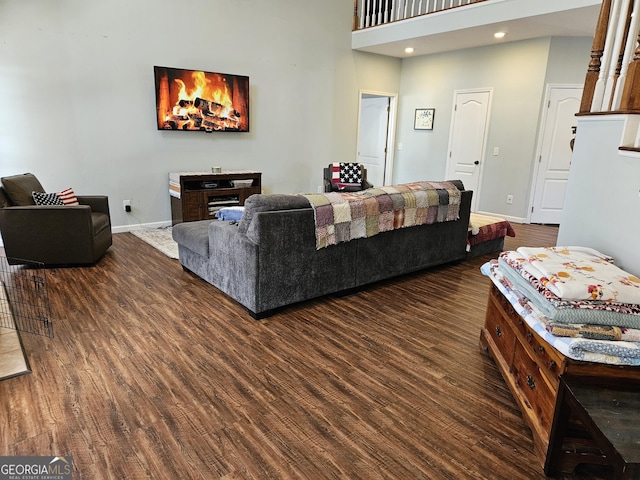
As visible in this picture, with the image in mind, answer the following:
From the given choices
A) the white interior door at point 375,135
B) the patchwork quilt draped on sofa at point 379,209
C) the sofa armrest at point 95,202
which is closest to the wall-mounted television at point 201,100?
the sofa armrest at point 95,202

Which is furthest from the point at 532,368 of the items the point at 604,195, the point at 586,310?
the point at 604,195

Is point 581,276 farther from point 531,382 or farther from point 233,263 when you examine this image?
point 233,263

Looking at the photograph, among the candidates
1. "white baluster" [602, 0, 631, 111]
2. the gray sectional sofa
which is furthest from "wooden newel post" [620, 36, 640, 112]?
the gray sectional sofa

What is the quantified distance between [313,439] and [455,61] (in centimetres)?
713

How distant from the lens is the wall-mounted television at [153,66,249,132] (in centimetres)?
561

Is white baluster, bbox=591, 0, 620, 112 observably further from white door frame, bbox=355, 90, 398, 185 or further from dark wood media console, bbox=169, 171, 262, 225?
white door frame, bbox=355, 90, 398, 185

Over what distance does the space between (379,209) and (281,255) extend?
974 millimetres

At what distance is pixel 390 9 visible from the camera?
23.8ft

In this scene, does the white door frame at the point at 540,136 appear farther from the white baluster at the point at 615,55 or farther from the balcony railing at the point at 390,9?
the white baluster at the point at 615,55

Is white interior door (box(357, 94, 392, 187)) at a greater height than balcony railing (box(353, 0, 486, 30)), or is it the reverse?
balcony railing (box(353, 0, 486, 30))

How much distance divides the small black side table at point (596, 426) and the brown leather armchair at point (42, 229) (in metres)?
4.07

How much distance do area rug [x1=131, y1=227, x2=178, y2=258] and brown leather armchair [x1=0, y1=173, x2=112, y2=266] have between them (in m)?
0.79

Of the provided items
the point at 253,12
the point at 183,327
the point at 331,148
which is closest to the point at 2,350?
the point at 183,327

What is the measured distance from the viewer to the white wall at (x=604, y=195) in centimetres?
208
